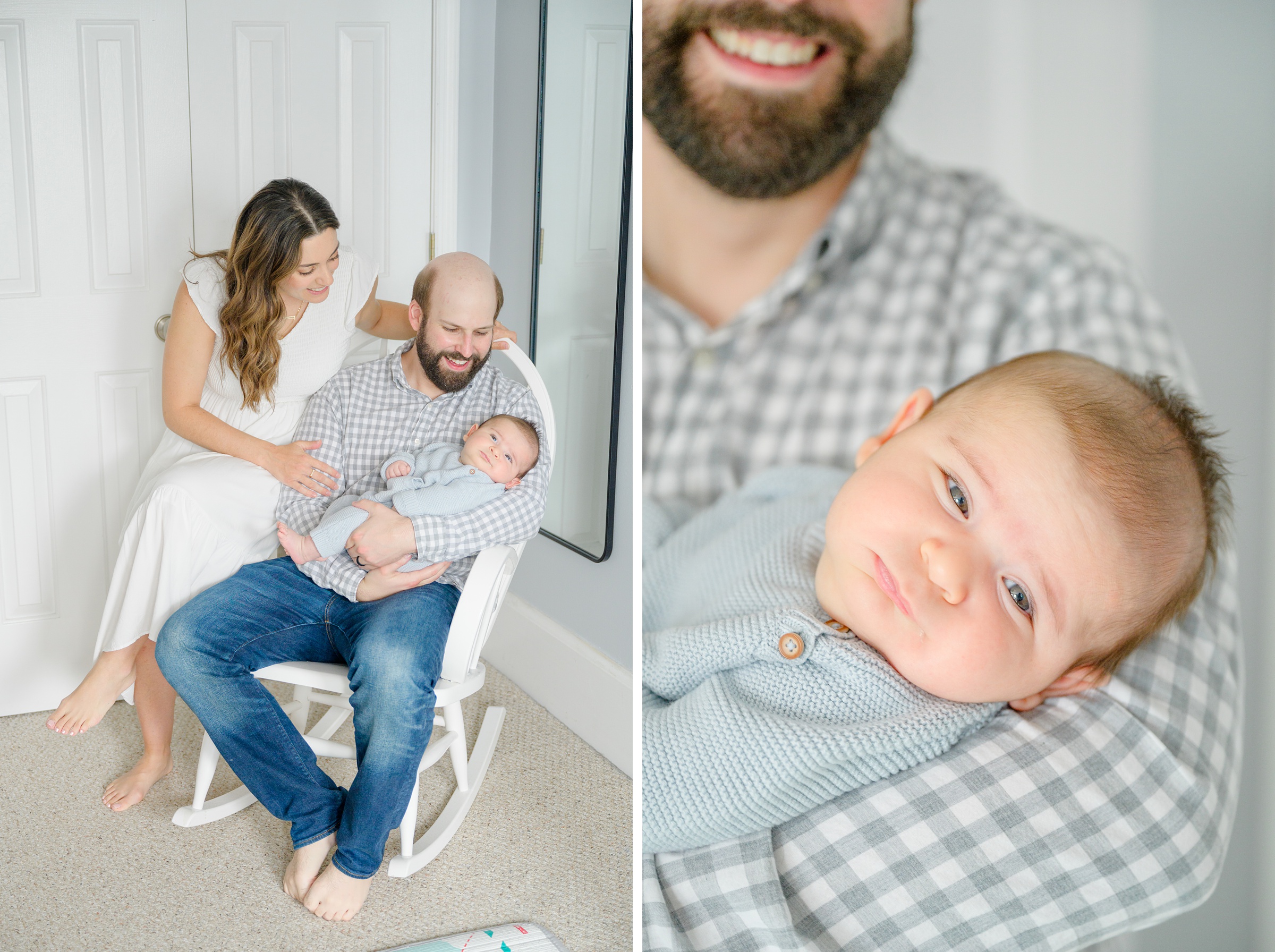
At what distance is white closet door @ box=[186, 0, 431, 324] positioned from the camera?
945 millimetres

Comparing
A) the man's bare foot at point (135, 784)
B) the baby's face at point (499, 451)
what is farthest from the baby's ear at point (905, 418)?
the man's bare foot at point (135, 784)

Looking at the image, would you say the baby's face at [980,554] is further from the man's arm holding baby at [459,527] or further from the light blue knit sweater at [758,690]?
the man's arm holding baby at [459,527]

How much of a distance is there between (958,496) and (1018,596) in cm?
6

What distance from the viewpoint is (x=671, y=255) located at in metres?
0.55

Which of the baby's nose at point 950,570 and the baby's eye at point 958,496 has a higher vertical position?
the baby's eye at point 958,496

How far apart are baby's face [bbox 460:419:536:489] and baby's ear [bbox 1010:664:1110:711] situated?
684mm

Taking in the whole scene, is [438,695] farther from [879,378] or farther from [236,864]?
[879,378]

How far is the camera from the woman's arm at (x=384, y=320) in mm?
1020

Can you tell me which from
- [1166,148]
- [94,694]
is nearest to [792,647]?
[1166,148]

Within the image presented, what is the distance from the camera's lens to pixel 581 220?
1151mm

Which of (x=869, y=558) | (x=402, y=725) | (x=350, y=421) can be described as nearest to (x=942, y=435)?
(x=869, y=558)

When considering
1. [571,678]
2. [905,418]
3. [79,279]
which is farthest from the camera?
[571,678]

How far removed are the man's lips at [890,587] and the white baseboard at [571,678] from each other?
0.87 metres

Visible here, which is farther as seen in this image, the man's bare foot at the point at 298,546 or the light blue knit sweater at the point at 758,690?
the man's bare foot at the point at 298,546
